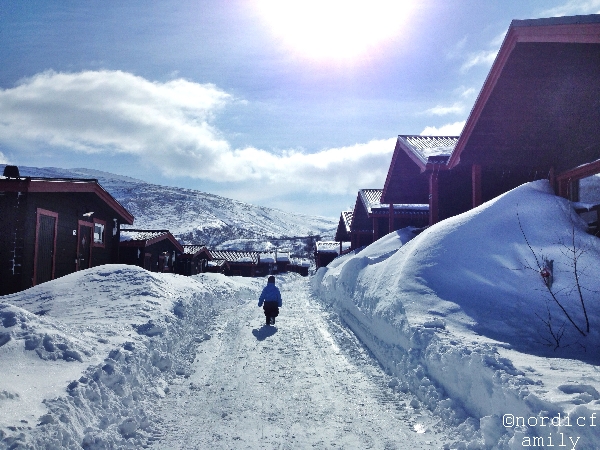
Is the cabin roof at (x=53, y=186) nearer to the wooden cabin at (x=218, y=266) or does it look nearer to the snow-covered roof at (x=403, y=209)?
the snow-covered roof at (x=403, y=209)

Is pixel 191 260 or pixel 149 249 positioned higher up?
pixel 149 249

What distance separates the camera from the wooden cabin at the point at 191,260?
3307 centimetres

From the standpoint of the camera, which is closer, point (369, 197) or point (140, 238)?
point (140, 238)

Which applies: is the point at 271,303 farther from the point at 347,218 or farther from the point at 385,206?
the point at 347,218

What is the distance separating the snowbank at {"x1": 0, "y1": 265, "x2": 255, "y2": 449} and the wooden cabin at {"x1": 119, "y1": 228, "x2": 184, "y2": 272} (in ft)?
42.5

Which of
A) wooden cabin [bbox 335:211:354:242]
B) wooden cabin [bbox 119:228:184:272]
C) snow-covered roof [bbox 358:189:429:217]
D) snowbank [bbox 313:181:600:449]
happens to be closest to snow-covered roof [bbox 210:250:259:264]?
wooden cabin [bbox 335:211:354:242]

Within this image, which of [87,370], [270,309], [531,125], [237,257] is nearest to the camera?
[87,370]

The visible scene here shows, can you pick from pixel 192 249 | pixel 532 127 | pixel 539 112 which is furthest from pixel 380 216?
pixel 192 249

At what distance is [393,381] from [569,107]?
8.08 meters

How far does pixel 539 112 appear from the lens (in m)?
10.4

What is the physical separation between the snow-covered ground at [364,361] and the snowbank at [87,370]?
0.02 metres

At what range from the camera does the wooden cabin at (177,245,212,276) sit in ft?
109

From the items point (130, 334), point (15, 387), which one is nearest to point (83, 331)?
point (130, 334)

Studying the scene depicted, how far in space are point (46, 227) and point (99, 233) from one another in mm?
5032
